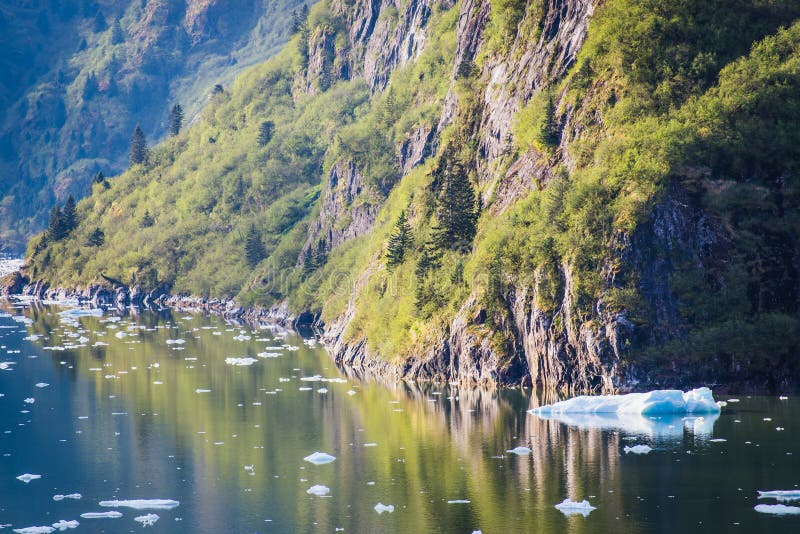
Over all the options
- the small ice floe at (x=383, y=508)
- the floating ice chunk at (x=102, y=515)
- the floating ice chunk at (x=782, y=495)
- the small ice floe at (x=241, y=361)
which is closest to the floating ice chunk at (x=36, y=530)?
the floating ice chunk at (x=102, y=515)

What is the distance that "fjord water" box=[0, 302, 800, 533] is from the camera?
51938mm

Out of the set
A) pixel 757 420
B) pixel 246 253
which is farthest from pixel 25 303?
pixel 757 420

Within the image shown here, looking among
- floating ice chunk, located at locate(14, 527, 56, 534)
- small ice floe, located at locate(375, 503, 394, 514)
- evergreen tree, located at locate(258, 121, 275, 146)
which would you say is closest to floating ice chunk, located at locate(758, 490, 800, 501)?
small ice floe, located at locate(375, 503, 394, 514)

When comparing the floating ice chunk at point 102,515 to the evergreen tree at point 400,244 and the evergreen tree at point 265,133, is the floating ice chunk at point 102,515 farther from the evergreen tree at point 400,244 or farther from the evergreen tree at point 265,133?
the evergreen tree at point 265,133

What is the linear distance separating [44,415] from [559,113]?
46.3 meters

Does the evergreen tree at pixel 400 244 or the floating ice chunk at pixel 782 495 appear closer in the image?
the floating ice chunk at pixel 782 495

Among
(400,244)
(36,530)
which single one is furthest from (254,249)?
(36,530)

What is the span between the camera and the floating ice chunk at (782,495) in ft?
172

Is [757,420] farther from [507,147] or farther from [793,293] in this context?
[507,147]

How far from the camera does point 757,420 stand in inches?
2675

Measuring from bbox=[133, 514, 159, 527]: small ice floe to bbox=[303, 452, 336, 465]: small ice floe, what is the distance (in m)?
13.1

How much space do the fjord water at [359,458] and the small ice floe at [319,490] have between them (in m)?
0.63

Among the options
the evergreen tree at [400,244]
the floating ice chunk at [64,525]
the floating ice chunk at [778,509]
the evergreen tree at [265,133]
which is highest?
the evergreen tree at [265,133]

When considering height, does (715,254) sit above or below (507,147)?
below
